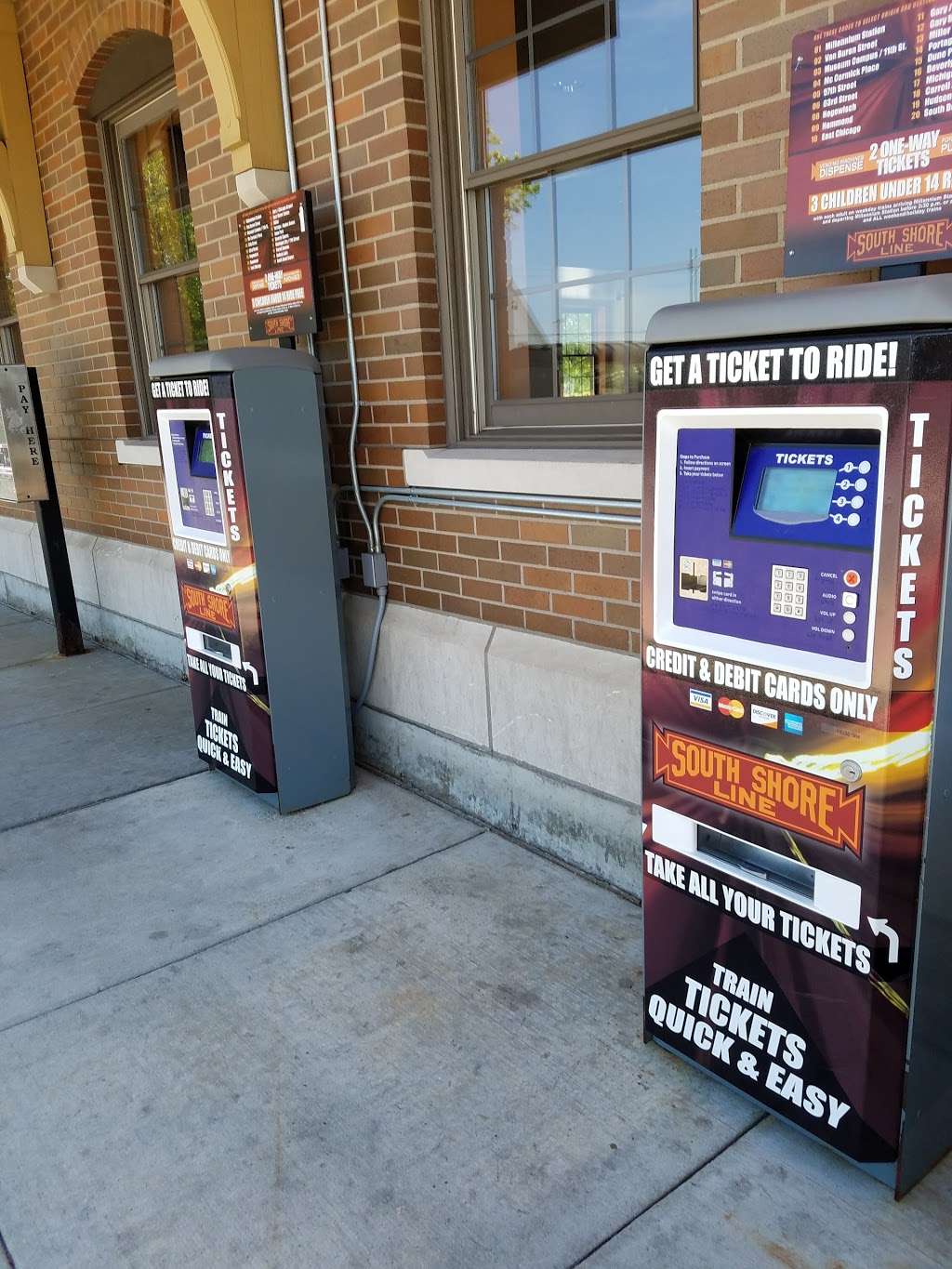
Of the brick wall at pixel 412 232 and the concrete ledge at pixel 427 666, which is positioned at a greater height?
the brick wall at pixel 412 232

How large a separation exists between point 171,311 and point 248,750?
11.0 ft

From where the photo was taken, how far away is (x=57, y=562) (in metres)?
6.56

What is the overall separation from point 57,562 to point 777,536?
227 inches

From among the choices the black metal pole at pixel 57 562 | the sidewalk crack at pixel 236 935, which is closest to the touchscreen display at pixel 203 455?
the sidewalk crack at pixel 236 935

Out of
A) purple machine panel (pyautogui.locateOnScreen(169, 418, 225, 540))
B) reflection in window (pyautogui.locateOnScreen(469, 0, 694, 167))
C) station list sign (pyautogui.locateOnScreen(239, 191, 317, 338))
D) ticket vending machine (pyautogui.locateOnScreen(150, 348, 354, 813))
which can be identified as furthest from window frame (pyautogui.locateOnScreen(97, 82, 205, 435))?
reflection in window (pyautogui.locateOnScreen(469, 0, 694, 167))

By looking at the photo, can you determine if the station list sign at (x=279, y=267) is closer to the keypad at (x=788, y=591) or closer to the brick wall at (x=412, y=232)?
the brick wall at (x=412, y=232)

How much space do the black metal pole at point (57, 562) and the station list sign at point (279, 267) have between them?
104 inches

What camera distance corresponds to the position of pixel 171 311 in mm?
6117

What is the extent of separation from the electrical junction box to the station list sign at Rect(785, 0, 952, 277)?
529 cm

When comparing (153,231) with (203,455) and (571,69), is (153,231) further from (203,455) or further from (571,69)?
(571,69)


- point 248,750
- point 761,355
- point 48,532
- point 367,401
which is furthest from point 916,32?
point 48,532

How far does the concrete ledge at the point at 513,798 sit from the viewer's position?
3297mm

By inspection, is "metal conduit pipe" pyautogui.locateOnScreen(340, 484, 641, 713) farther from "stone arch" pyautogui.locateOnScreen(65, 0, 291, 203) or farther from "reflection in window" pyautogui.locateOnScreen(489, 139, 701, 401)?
"stone arch" pyautogui.locateOnScreen(65, 0, 291, 203)

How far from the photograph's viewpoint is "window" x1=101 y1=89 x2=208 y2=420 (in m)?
5.77
